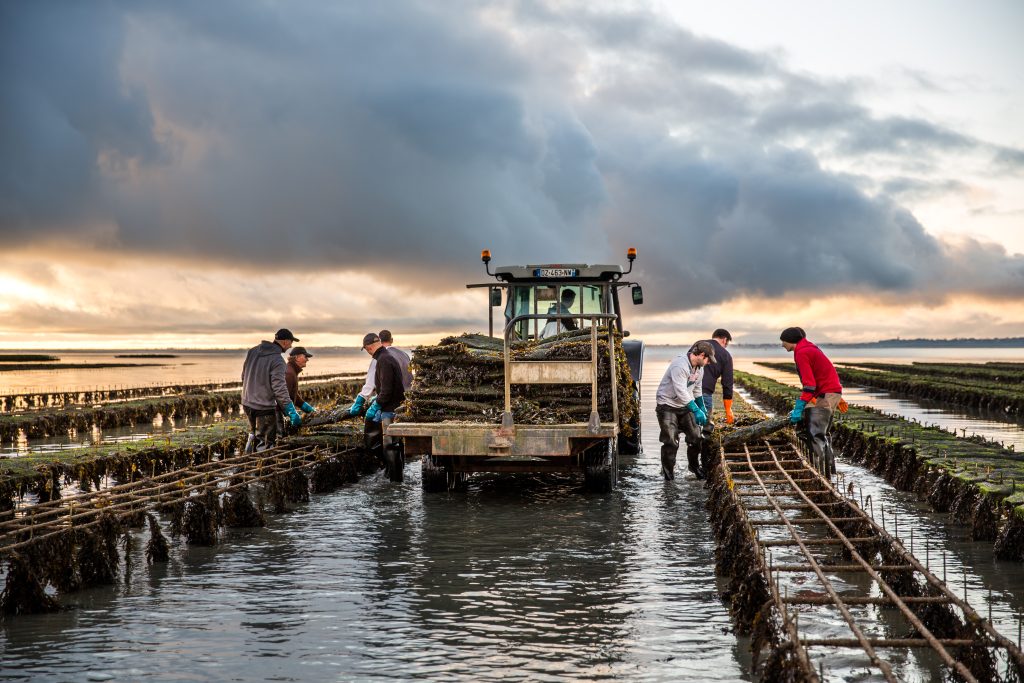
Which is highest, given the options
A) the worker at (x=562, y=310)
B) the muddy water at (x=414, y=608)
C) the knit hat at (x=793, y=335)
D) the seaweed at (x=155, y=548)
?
the worker at (x=562, y=310)

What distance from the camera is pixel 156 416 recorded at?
3234cm

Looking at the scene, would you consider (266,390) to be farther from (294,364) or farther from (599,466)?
(599,466)

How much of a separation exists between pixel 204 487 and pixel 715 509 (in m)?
5.91

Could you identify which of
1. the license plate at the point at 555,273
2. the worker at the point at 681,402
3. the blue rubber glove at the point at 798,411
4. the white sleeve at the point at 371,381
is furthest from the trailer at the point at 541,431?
the blue rubber glove at the point at 798,411

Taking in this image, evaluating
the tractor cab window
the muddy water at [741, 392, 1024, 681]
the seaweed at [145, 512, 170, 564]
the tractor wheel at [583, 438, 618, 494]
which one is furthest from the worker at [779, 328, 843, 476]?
the seaweed at [145, 512, 170, 564]

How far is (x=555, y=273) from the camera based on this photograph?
14.7m

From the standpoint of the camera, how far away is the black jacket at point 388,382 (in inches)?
557

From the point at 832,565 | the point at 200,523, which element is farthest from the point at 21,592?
the point at 832,565

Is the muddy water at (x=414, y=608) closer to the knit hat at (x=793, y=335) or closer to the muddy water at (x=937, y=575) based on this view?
the muddy water at (x=937, y=575)

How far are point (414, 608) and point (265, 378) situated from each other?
755cm

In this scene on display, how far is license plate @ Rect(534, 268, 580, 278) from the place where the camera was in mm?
14602

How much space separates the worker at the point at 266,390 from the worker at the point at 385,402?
120 cm

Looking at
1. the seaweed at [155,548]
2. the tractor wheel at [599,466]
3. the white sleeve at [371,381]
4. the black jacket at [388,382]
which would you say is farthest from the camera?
the white sleeve at [371,381]

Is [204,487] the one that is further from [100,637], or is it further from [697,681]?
[697,681]
